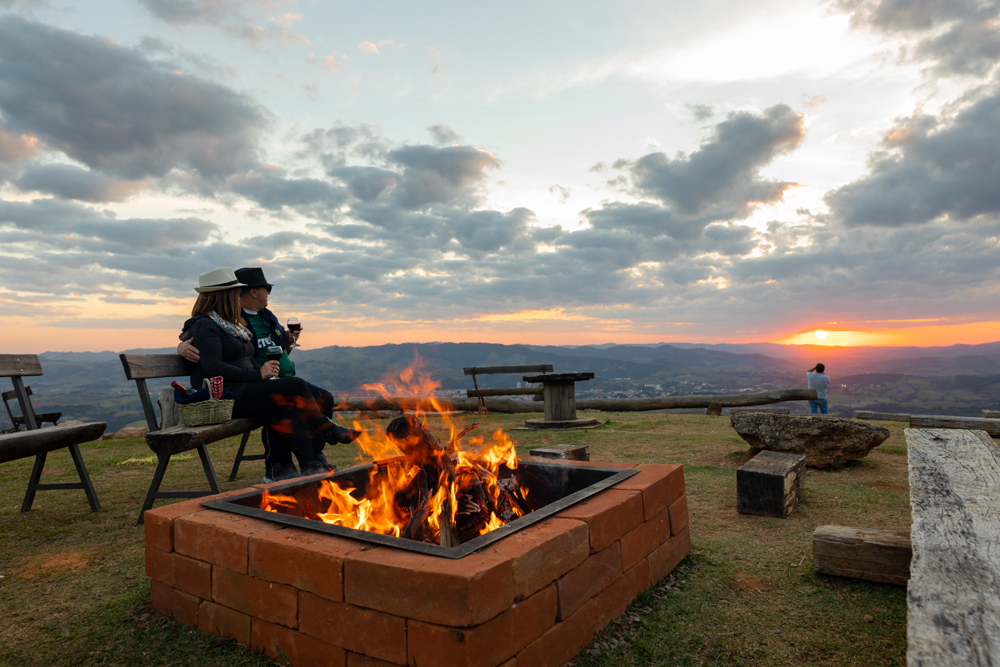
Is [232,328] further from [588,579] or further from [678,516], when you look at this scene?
[678,516]

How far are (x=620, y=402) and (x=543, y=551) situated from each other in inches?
449

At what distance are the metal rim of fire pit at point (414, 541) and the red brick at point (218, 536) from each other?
0.05 meters

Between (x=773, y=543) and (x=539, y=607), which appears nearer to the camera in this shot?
(x=539, y=607)

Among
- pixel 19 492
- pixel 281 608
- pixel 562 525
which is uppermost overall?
pixel 562 525

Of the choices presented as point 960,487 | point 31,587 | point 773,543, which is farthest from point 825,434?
point 31,587

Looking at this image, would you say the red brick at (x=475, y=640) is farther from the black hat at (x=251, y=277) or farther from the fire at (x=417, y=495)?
the black hat at (x=251, y=277)

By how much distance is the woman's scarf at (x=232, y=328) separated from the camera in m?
4.47

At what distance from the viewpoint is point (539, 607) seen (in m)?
2.01

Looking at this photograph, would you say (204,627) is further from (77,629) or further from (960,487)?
(960,487)

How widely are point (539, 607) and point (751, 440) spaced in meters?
4.85

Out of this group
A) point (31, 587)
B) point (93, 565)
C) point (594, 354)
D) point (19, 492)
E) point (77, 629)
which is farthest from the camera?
point (594, 354)

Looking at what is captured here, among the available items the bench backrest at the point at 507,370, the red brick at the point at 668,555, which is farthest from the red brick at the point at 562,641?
the bench backrest at the point at 507,370

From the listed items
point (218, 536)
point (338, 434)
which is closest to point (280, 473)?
point (338, 434)

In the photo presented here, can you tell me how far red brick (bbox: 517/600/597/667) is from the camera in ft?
6.45
